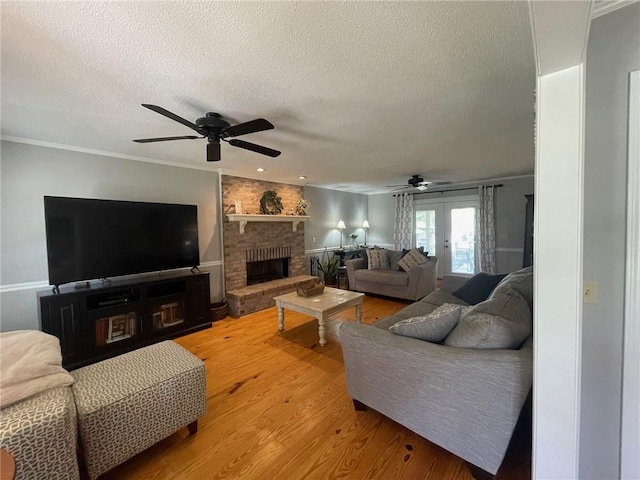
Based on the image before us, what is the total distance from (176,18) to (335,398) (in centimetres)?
262

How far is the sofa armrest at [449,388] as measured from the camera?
1.25 m

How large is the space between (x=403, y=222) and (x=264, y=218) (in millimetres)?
3962

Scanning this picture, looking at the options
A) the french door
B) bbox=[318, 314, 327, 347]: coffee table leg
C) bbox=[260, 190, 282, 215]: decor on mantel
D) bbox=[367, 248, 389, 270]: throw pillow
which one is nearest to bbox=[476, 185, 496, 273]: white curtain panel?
the french door

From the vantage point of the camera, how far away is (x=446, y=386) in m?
1.41

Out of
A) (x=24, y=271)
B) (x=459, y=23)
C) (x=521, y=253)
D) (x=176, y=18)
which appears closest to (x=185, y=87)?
(x=176, y=18)

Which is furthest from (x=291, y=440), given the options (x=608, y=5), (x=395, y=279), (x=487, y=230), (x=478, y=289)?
(x=487, y=230)

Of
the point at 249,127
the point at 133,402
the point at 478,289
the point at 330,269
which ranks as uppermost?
the point at 249,127

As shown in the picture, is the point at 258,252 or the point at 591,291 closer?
the point at 591,291

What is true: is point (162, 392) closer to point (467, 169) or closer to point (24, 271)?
point (24, 271)

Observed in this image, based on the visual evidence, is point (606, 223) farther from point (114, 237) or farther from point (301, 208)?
point (301, 208)

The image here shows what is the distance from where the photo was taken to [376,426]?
1802 mm

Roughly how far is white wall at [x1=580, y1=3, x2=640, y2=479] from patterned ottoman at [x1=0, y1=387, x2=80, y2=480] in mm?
2433

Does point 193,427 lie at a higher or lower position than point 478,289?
lower

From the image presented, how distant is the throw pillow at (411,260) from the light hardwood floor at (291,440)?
2699 mm
